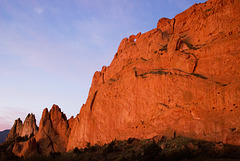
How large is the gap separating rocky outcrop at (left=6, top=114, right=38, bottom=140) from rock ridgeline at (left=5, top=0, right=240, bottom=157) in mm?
15119

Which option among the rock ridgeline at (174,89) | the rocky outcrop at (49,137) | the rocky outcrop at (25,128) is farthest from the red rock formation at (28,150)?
the rocky outcrop at (25,128)

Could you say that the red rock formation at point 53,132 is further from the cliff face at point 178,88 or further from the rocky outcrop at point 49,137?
the cliff face at point 178,88

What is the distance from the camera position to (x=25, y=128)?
59.4m

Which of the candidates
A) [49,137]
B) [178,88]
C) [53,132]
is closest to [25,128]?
[53,132]

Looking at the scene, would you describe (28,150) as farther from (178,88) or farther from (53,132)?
(178,88)

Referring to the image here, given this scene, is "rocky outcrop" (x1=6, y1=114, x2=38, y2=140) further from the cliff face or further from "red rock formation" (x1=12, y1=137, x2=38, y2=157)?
the cliff face

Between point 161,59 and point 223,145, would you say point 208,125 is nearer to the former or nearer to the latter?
point 223,145

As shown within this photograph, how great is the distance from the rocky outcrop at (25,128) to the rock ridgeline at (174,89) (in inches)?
595

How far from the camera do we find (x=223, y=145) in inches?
749

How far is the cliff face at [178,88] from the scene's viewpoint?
23.1m

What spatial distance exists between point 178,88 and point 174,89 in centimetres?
55

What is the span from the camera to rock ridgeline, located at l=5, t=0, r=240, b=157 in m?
23.2

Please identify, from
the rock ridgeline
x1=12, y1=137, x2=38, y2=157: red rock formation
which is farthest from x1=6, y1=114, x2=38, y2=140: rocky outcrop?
x1=12, y1=137, x2=38, y2=157: red rock formation

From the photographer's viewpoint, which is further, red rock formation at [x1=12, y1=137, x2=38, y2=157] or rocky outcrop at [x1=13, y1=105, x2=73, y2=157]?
rocky outcrop at [x1=13, y1=105, x2=73, y2=157]
